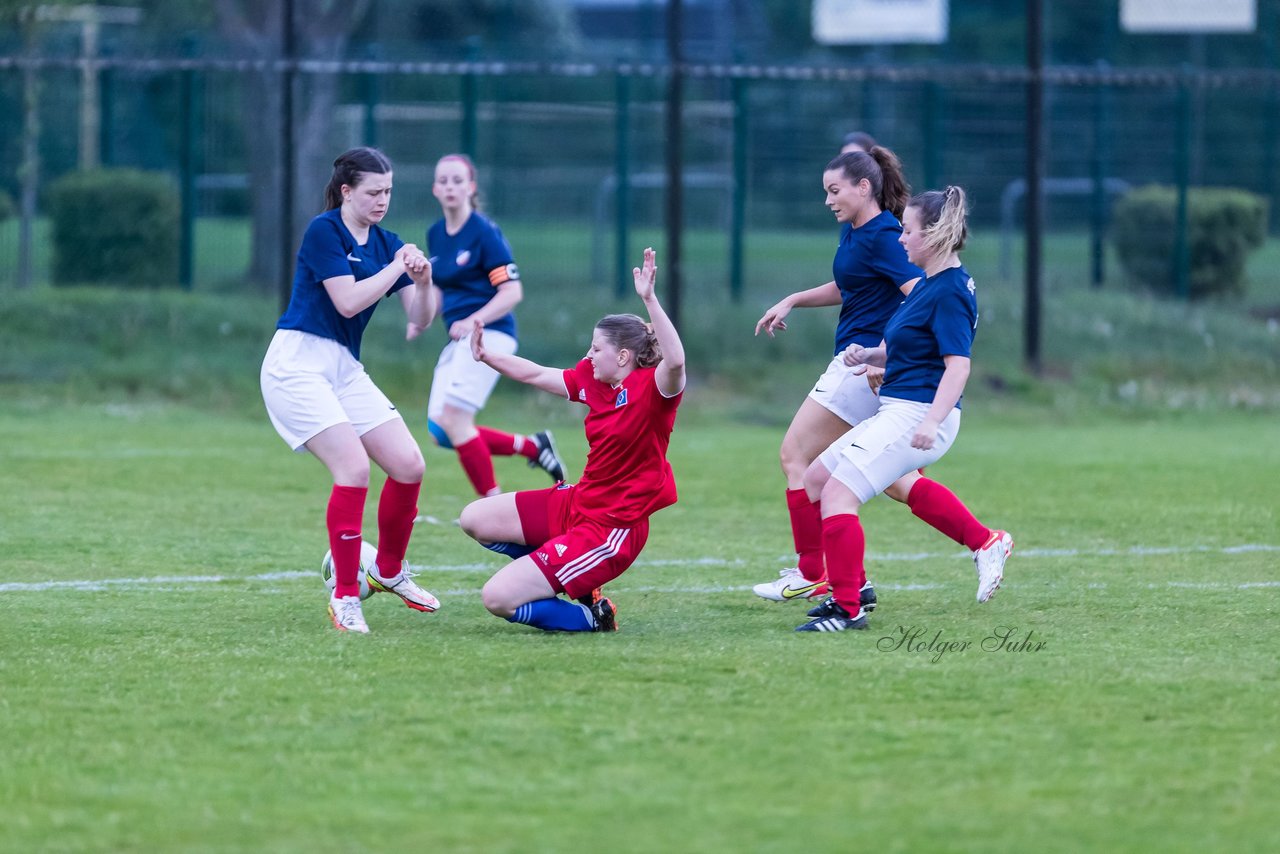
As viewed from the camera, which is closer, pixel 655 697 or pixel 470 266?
pixel 655 697

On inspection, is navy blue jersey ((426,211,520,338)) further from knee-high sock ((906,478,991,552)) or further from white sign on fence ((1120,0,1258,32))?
white sign on fence ((1120,0,1258,32))

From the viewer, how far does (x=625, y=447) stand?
6.19 m

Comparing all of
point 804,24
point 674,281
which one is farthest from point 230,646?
point 804,24

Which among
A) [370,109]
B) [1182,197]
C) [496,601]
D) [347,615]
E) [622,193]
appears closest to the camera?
[496,601]

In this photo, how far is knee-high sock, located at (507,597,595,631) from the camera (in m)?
6.12

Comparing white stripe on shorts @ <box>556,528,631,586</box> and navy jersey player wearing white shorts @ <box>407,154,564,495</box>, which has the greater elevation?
navy jersey player wearing white shorts @ <box>407,154,564,495</box>

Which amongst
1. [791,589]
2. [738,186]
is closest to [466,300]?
[791,589]

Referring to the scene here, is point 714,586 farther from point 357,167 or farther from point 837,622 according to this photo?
point 357,167

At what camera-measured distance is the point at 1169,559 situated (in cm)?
779

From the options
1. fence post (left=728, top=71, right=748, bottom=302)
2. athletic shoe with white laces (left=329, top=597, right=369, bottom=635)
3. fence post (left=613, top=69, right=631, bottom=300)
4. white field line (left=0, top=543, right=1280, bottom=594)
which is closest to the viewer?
athletic shoe with white laces (left=329, top=597, right=369, bottom=635)

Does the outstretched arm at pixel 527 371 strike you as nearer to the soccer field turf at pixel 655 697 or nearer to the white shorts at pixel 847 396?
the soccer field turf at pixel 655 697

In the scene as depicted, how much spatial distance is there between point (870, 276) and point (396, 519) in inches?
80.0

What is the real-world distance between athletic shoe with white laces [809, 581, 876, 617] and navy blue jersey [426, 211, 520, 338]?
3364mm

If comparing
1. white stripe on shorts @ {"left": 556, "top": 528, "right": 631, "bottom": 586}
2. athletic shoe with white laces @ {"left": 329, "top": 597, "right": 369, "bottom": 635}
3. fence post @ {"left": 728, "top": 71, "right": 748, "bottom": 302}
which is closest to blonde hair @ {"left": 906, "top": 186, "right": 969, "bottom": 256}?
white stripe on shorts @ {"left": 556, "top": 528, "right": 631, "bottom": 586}
